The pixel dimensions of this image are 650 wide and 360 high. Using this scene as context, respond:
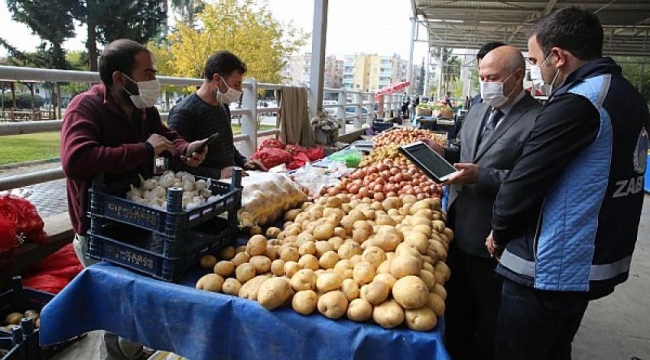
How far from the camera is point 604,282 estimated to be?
1675 mm

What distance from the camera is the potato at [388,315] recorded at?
1429 millimetres

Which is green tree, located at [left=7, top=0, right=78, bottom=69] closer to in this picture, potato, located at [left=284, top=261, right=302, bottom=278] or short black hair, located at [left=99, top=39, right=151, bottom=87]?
→ short black hair, located at [left=99, top=39, right=151, bottom=87]

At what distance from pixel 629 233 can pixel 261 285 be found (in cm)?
140

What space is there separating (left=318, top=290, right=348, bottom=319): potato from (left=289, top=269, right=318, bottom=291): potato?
0.09 m

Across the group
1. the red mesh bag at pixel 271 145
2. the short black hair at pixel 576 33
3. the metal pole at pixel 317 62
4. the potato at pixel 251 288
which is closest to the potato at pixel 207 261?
the potato at pixel 251 288

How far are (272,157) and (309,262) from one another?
4345mm

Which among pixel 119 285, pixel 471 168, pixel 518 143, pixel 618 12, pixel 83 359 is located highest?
pixel 618 12

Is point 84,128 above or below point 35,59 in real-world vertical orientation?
below

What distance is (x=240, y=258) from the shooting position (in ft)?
5.96

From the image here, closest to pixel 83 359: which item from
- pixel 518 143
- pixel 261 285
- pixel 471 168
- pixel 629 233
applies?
pixel 261 285

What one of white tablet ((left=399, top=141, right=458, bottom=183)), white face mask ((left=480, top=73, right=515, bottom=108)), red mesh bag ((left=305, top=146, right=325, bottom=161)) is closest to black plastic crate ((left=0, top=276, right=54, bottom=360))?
white tablet ((left=399, top=141, right=458, bottom=183))

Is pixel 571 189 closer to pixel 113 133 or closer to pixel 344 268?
pixel 344 268

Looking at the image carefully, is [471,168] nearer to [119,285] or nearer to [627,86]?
[627,86]

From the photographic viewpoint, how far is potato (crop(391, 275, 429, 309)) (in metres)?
1.44
